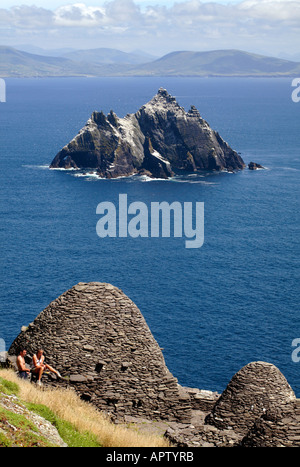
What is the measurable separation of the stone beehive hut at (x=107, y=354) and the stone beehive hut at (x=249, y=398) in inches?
64.2

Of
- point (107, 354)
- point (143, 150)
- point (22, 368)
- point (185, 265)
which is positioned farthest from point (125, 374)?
point (143, 150)

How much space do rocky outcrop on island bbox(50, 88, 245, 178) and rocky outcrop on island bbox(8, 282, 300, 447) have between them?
153 m

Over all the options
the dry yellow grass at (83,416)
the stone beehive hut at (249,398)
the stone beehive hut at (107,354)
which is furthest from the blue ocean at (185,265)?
the dry yellow grass at (83,416)

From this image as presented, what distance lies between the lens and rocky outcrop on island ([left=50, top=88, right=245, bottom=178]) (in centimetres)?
18800

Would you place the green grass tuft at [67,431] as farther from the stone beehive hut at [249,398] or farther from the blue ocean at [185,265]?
the blue ocean at [185,265]

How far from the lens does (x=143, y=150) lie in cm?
19475

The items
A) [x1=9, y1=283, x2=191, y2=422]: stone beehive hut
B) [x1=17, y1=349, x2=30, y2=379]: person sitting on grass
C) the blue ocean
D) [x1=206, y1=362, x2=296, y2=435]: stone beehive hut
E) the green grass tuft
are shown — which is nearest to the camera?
the green grass tuft

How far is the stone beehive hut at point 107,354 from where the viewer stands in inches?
1165

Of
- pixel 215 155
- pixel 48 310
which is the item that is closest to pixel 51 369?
pixel 48 310

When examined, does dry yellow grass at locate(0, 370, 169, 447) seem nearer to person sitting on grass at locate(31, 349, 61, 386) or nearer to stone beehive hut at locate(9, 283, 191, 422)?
person sitting on grass at locate(31, 349, 61, 386)

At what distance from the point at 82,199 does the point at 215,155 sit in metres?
54.4

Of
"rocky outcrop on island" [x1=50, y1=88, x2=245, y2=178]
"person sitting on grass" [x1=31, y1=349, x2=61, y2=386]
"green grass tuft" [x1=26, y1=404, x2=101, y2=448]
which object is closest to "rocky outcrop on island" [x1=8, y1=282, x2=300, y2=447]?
"person sitting on grass" [x1=31, y1=349, x2=61, y2=386]

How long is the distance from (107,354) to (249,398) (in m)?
6.77
